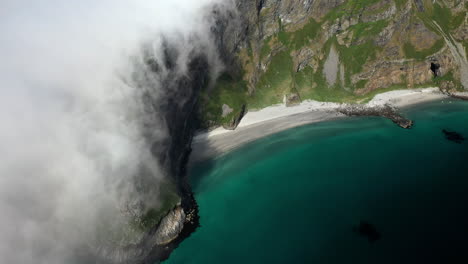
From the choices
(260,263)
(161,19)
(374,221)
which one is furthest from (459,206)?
(161,19)

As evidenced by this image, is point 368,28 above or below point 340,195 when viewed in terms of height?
above

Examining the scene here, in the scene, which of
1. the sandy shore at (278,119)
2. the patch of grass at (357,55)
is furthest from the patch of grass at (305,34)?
the sandy shore at (278,119)

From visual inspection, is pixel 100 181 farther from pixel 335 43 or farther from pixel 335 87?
pixel 335 43

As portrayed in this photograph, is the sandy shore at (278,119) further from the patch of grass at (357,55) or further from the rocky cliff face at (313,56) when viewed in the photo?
the patch of grass at (357,55)

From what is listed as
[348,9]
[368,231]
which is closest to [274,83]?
[348,9]

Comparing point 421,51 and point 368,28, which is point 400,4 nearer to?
point 368,28
